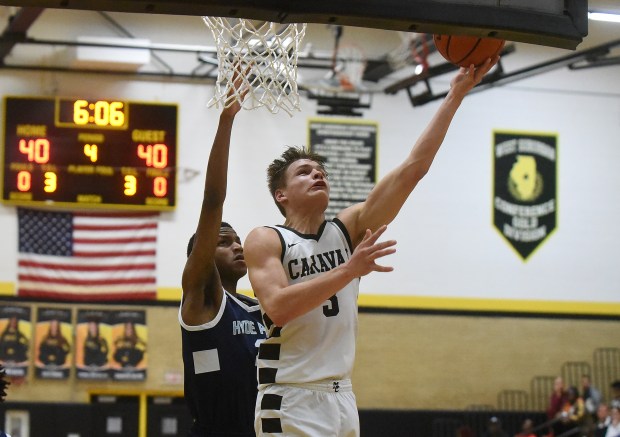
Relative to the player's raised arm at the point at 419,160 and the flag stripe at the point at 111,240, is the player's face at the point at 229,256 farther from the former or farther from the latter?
the flag stripe at the point at 111,240

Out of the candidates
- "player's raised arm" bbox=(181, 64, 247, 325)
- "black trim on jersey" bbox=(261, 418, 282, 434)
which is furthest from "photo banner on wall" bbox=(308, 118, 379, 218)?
"black trim on jersey" bbox=(261, 418, 282, 434)

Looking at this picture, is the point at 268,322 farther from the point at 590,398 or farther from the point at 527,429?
the point at 590,398

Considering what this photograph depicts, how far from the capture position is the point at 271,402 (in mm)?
4473

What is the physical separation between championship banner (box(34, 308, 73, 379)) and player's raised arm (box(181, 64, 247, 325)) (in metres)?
11.9

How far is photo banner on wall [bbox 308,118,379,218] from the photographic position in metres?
17.8

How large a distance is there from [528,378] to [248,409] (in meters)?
13.9

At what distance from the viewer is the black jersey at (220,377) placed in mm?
5258

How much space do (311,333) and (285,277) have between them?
273mm

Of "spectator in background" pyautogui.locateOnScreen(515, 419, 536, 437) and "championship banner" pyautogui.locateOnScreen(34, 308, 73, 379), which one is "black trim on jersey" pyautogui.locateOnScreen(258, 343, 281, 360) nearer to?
"championship banner" pyautogui.locateOnScreen(34, 308, 73, 379)

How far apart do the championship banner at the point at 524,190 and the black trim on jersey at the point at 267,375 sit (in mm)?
14413

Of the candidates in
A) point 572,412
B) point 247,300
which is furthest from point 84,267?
point 247,300

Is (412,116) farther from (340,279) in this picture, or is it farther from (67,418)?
(340,279)

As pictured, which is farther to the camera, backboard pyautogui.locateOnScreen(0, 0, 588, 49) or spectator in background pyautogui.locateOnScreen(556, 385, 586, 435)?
spectator in background pyautogui.locateOnScreen(556, 385, 586, 435)

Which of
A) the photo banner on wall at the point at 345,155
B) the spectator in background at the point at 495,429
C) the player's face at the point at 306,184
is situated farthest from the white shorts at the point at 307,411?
the photo banner on wall at the point at 345,155
